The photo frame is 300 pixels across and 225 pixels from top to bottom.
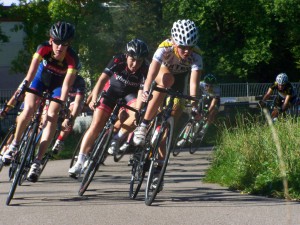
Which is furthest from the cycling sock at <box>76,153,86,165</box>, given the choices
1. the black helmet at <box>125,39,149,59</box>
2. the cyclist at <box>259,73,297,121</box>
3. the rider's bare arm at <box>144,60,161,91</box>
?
the cyclist at <box>259,73,297,121</box>

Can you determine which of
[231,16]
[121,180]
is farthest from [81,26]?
[121,180]

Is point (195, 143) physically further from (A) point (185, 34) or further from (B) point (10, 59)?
(B) point (10, 59)

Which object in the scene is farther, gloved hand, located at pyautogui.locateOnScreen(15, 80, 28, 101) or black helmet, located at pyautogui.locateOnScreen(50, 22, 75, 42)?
black helmet, located at pyautogui.locateOnScreen(50, 22, 75, 42)

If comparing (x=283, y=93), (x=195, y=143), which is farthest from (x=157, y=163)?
(x=283, y=93)

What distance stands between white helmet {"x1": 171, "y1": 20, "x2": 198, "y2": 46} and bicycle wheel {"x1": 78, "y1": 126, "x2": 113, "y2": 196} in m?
1.24

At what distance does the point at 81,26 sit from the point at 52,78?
93.1 feet

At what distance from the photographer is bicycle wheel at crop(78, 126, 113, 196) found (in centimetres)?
938

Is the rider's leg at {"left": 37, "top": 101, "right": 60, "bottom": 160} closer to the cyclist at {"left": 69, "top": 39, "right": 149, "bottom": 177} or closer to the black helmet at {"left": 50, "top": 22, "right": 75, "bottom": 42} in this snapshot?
the cyclist at {"left": 69, "top": 39, "right": 149, "bottom": 177}

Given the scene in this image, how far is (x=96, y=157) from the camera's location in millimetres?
9414

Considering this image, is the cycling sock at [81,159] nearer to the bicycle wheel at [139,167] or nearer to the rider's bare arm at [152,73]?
the bicycle wheel at [139,167]

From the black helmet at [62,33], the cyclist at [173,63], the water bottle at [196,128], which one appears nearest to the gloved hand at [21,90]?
the black helmet at [62,33]

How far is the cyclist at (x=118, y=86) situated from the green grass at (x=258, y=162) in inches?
56.8

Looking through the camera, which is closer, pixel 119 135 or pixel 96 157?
pixel 96 157

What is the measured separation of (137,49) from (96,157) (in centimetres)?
162
